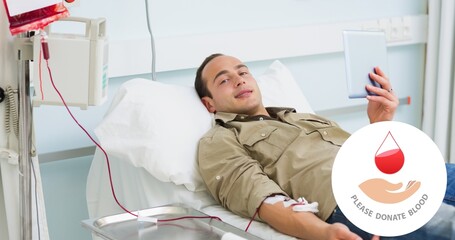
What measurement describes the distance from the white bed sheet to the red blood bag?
2.55ft

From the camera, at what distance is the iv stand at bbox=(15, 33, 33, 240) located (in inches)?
71.0

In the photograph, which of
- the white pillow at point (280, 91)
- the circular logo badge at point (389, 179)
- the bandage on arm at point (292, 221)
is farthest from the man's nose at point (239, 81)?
the circular logo badge at point (389, 179)

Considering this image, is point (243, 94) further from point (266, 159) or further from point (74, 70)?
point (74, 70)

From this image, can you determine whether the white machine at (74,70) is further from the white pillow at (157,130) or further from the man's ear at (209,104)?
the man's ear at (209,104)

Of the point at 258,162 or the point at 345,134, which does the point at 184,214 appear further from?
the point at 345,134

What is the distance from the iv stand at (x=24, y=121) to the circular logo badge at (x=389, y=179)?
39.9 inches

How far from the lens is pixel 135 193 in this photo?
2.42 metres

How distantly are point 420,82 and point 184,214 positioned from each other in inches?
82.1

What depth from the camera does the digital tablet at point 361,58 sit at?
2420 millimetres

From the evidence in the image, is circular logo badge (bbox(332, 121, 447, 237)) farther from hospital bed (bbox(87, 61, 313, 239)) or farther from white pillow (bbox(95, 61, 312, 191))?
white pillow (bbox(95, 61, 312, 191))

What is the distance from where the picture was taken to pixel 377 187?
3.30 feet

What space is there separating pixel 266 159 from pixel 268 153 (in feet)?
0.08

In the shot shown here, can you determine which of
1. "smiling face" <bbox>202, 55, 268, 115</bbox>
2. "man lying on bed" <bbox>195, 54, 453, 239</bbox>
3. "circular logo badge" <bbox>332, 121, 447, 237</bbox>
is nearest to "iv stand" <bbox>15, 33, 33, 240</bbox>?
"man lying on bed" <bbox>195, 54, 453, 239</bbox>

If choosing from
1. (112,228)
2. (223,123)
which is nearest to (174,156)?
(223,123)
